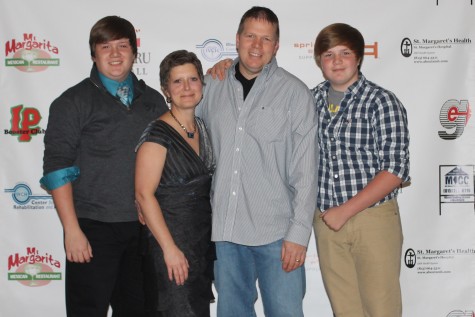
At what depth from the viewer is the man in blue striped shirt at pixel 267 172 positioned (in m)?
2.03

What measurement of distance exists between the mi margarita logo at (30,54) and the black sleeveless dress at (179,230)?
46.9 inches

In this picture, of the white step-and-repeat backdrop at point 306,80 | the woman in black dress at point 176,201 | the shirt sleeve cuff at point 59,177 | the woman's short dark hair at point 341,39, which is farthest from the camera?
the white step-and-repeat backdrop at point 306,80

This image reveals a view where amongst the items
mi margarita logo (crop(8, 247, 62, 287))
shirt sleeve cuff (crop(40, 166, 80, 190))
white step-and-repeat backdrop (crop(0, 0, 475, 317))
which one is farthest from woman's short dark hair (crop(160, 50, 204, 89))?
mi margarita logo (crop(8, 247, 62, 287))

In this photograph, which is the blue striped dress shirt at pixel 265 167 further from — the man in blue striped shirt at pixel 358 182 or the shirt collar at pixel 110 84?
the shirt collar at pixel 110 84

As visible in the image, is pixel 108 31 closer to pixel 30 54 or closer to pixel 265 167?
pixel 265 167

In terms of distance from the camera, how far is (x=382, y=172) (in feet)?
6.70

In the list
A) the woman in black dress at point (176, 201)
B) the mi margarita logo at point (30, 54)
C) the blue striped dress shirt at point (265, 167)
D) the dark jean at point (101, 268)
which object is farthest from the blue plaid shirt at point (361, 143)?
the mi margarita logo at point (30, 54)

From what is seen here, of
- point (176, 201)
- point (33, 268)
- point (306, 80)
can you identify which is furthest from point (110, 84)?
point (33, 268)

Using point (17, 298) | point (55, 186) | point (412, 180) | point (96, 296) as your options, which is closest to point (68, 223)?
point (55, 186)

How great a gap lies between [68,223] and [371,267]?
3.84ft

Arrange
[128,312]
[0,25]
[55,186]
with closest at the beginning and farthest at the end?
[55,186], [128,312], [0,25]

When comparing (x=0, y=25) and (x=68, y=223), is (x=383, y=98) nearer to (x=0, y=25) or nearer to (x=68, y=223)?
(x=68, y=223)

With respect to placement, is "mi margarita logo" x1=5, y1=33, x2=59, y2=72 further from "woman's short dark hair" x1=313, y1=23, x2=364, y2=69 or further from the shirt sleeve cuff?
"woman's short dark hair" x1=313, y1=23, x2=364, y2=69

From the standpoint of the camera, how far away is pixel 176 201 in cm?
190
